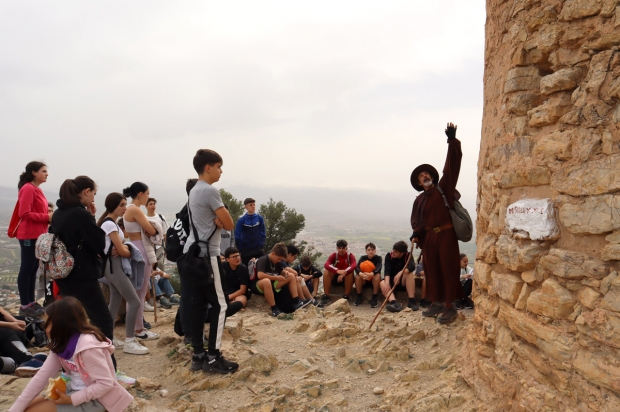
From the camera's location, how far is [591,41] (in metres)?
2.68

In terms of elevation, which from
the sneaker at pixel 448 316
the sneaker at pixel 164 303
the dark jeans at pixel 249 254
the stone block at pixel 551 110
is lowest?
the sneaker at pixel 164 303

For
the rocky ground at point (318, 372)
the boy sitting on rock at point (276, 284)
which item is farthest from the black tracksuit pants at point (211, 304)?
the boy sitting on rock at point (276, 284)

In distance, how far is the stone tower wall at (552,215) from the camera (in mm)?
2473

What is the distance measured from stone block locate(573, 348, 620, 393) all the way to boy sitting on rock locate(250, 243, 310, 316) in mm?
5263

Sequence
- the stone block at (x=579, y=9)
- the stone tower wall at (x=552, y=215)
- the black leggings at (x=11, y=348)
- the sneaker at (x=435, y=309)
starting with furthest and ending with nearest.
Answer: the sneaker at (x=435, y=309) → the black leggings at (x=11, y=348) → the stone block at (x=579, y=9) → the stone tower wall at (x=552, y=215)

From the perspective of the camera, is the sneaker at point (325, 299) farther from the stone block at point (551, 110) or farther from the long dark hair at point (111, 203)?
the stone block at point (551, 110)

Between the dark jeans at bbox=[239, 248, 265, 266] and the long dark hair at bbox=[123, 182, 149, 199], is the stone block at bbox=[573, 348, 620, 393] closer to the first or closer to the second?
the long dark hair at bbox=[123, 182, 149, 199]

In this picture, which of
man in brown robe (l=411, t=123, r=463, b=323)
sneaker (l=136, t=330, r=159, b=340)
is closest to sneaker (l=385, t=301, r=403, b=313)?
man in brown robe (l=411, t=123, r=463, b=323)

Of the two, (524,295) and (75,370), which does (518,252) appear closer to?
(524,295)

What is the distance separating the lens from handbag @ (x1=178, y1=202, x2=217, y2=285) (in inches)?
167

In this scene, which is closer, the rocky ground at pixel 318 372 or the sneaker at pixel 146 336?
the rocky ground at pixel 318 372

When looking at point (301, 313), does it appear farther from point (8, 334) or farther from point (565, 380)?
point (565, 380)

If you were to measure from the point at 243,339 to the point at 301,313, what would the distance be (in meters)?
1.55

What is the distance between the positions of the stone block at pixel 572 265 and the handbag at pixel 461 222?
7.82ft
